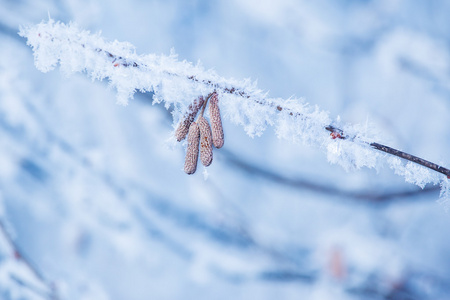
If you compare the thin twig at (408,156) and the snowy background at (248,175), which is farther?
the snowy background at (248,175)

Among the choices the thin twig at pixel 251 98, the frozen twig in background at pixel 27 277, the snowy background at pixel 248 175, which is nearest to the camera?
the thin twig at pixel 251 98

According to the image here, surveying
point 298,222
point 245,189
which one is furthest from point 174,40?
point 298,222

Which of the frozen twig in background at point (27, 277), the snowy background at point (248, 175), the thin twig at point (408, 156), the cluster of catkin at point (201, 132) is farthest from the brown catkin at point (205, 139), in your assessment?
the snowy background at point (248, 175)

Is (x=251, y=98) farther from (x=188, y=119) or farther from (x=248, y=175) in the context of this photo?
(x=248, y=175)

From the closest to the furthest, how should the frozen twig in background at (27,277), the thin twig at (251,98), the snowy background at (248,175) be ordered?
the thin twig at (251,98)
the frozen twig in background at (27,277)
the snowy background at (248,175)

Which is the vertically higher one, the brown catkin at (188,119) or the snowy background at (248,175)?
the snowy background at (248,175)

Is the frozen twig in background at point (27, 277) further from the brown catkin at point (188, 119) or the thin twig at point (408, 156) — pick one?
the thin twig at point (408, 156)

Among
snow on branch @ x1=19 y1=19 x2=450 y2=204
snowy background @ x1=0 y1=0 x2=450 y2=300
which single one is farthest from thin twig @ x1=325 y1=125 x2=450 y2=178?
snowy background @ x1=0 y1=0 x2=450 y2=300

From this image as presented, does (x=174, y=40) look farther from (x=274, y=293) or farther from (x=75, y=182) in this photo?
(x=274, y=293)

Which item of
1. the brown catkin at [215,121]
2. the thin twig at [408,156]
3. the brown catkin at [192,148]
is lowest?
the brown catkin at [192,148]
